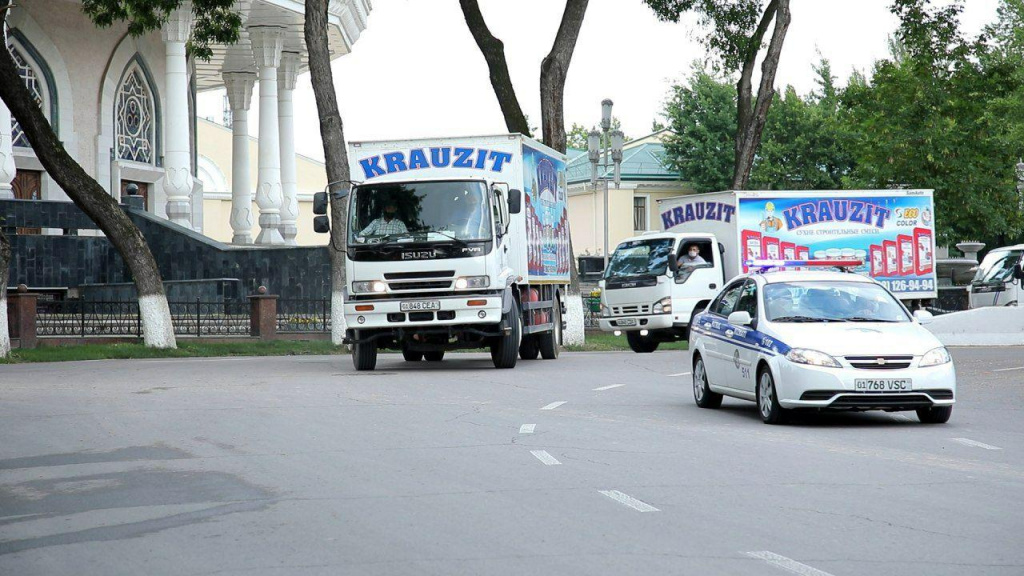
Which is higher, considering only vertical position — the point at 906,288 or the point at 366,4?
the point at 366,4

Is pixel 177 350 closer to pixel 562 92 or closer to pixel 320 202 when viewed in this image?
pixel 320 202

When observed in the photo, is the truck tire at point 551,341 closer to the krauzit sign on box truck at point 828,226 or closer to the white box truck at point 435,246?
the white box truck at point 435,246

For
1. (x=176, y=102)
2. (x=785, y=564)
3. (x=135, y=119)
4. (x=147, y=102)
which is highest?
(x=147, y=102)

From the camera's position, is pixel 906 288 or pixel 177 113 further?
pixel 177 113

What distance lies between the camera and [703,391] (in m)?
15.4

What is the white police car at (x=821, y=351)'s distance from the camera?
41.5 ft

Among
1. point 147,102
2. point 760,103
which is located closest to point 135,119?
point 147,102

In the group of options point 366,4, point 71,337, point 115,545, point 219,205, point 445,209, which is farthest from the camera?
point 219,205

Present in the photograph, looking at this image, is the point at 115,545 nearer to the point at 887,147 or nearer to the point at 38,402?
the point at 38,402

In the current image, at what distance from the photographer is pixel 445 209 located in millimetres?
20406

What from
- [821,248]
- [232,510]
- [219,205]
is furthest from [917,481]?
[219,205]

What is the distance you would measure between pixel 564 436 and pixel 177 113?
28133 mm

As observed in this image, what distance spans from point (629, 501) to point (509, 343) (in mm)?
13023

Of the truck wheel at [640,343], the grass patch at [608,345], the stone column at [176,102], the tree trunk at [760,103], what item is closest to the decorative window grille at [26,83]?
the stone column at [176,102]
